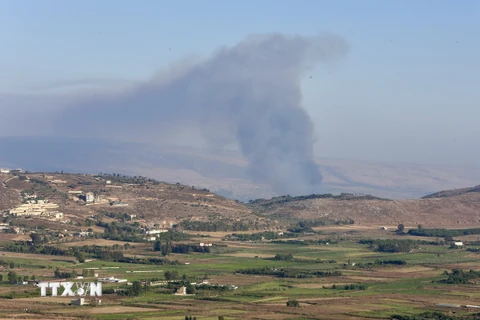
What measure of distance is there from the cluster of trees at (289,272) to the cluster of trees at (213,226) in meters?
48.6

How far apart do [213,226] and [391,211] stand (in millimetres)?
41520

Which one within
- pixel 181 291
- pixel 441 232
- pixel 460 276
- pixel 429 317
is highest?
pixel 441 232

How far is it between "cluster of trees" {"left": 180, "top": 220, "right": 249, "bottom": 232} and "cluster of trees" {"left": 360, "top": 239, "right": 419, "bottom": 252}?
23.8 metres

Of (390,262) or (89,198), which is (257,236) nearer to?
(89,198)

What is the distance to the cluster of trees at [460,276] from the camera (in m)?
92.5

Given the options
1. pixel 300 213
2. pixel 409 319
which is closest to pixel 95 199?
pixel 300 213

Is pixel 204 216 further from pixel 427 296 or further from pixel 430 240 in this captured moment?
pixel 427 296

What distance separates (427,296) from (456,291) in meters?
5.14

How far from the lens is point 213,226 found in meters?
150

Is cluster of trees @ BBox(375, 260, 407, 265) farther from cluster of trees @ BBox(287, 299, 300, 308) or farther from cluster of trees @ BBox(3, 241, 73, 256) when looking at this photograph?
cluster of trees @ BBox(287, 299, 300, 308)

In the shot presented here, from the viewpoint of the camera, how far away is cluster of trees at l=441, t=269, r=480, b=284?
92.5m

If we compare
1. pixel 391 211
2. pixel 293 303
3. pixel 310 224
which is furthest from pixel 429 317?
pixel 391 211

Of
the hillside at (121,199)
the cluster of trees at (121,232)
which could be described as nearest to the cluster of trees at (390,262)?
the cluster of trees at (121,232)

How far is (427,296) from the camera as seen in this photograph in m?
81.5
